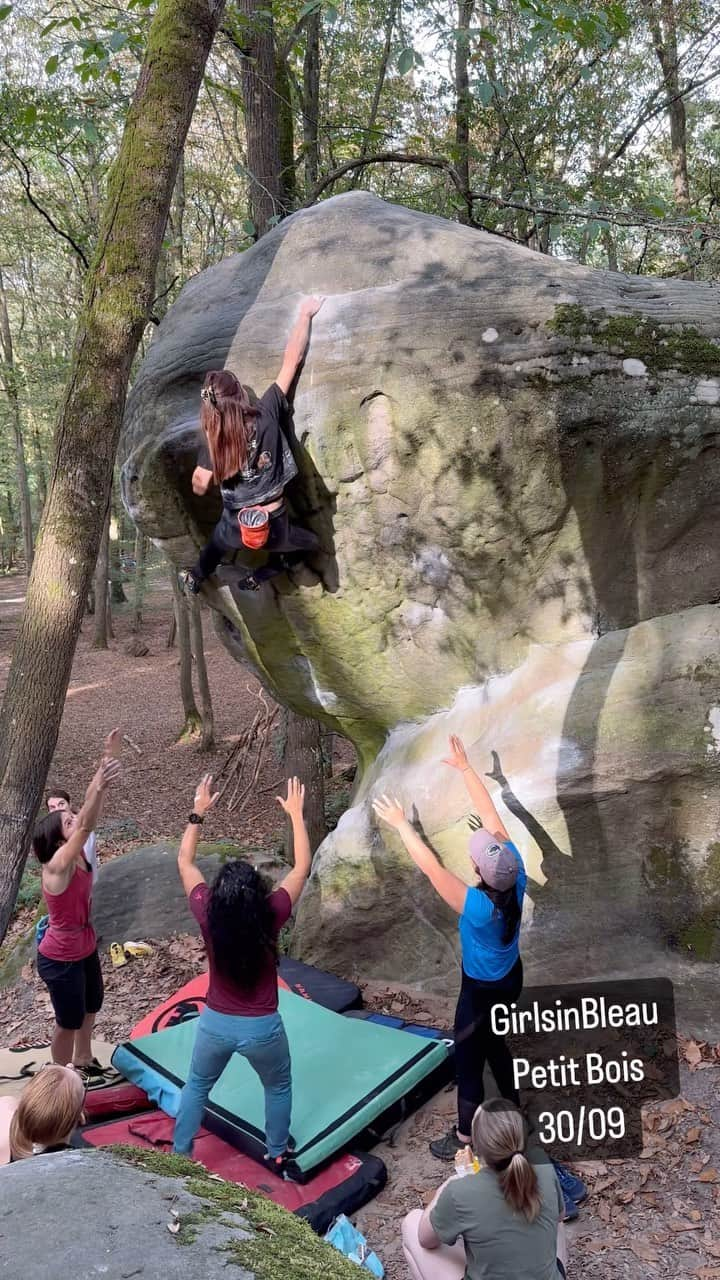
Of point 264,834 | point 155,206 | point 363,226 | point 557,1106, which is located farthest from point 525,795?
point 264,834

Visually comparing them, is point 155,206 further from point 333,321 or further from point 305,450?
point 305,450

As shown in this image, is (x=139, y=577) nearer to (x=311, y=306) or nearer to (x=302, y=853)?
(x=311, y=306)

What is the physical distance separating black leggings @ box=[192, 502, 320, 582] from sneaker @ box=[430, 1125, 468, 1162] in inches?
140

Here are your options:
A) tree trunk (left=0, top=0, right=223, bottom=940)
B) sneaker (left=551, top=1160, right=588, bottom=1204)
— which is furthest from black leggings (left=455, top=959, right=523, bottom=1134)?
tree trunk (left=0, top=0, right=223, bottom=940)

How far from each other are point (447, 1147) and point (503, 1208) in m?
1.62

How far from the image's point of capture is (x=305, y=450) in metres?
5.56

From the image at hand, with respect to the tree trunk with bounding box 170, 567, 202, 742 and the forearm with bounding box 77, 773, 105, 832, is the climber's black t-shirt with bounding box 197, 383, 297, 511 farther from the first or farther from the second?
the tree trunk with bounding box 170, 567, 202, 742

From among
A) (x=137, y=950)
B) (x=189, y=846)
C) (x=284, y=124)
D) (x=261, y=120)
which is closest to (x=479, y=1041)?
(x=189, y=846)

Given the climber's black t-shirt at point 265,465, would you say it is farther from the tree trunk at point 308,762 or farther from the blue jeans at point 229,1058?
the tree trunk at point 308,762

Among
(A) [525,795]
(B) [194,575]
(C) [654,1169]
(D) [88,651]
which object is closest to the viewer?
(C) [654,1169]

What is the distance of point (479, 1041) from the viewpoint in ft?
13.8

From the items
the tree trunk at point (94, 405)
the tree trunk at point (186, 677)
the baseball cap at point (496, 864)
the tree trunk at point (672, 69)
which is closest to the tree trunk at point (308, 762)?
the tree trunk at point (94, 405)

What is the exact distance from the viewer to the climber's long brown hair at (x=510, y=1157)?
9.65ft

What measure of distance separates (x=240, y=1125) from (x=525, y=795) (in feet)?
7.96
